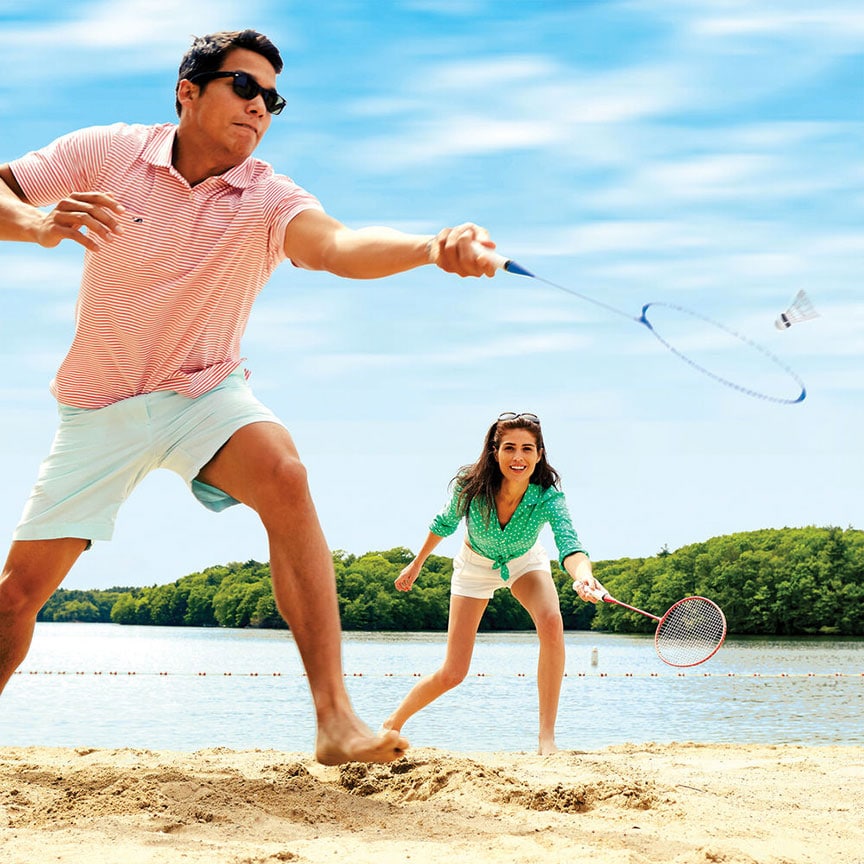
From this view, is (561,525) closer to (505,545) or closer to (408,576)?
(505,545)

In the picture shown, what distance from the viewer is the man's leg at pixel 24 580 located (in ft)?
13.5

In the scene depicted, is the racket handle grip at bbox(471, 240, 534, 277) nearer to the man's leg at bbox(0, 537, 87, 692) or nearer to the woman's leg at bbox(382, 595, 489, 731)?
the man's leg at bbox(0, 537, 87, 692)

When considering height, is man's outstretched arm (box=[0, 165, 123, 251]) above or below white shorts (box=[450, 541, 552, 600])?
above

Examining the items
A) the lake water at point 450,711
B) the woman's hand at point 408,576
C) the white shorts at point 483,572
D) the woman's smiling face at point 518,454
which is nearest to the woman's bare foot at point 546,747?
the white shorts at point 483,572

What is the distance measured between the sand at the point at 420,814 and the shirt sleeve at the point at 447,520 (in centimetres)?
174

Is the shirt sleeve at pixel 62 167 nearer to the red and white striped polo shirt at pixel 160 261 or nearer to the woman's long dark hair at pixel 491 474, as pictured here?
the red and white striped polo shirt at pixel 160 261

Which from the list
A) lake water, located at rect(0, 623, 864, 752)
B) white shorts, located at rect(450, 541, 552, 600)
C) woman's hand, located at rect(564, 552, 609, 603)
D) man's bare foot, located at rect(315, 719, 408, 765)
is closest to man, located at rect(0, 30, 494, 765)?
man's bare foot, located at rect(315, 719, 408, 765)

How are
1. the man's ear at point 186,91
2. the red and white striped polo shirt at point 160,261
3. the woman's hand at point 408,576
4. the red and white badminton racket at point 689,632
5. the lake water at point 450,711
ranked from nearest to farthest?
the red and white striped polo shirt at point 160,261, the man's ear at point 186,91, the woman's hand at point 408,576, the red and white badminton racket at point 689,632, the lake water at point 450,711

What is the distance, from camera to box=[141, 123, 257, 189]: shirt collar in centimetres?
413

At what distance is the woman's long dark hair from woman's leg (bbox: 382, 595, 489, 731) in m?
0.58

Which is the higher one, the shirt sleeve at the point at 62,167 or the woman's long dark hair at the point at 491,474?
the shirt sleeve at the point at 62,167

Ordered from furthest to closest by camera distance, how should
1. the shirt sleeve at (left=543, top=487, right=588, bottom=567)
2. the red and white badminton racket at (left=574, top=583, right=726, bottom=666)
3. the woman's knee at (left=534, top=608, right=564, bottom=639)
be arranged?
the red and white badminton racket at (left=574, top=583, right=726, bottom=666), the woman's knee at (left=534, top=608, right=564, bottom=639), the shirt sleeve at (left=543, top=487, right=588, bottom=567)

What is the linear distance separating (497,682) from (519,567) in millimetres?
13870

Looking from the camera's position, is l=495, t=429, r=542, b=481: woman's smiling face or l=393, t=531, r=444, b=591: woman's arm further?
l=393, t=531, r=444, b=591: woman's arm
